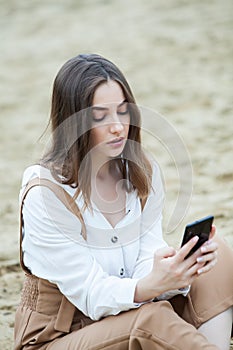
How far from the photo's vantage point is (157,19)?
612cm

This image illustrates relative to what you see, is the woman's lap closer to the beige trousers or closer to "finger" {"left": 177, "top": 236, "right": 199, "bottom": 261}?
the beige trousers

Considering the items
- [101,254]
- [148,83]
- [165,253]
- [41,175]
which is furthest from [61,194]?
[148,83]

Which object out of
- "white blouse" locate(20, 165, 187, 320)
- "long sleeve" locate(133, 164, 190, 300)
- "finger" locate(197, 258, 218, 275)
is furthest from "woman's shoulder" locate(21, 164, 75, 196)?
"finger" locate(197, 258, 218, 275)

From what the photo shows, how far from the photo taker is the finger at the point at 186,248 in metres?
1.68

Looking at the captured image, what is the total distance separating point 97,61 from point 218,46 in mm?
3638

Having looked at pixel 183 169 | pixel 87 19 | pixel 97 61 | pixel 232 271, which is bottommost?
pixel 87 19

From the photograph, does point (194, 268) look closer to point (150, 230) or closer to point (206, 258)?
point (206, 258)

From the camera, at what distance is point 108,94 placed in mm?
1807

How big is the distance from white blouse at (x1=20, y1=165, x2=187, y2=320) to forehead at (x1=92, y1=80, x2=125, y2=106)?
0.70 ft

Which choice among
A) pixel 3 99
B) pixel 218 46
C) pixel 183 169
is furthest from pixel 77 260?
pixel 218 46

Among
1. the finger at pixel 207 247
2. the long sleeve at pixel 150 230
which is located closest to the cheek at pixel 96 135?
the long sleeve at pixel 150 230

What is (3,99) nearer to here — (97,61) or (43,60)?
(43,60)

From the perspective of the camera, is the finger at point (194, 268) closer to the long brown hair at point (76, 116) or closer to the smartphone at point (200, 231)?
the smartphone at point (200, 231)

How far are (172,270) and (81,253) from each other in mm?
217
